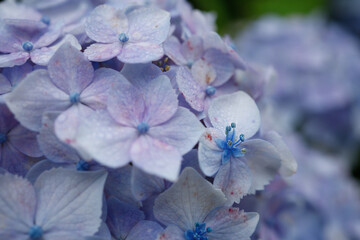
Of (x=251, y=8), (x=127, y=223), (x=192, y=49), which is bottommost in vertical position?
(x=251, y=8)

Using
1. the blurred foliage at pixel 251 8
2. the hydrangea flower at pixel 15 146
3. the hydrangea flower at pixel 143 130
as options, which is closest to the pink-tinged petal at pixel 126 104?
the hydrangea flower at pixel 143 130

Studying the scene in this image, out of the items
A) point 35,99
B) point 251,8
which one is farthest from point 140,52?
point 251,8

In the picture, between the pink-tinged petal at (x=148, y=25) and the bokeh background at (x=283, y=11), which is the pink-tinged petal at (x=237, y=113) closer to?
the pink-tinged petal at (x=148, y=25)

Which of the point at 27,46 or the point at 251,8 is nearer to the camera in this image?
the point at 27,46

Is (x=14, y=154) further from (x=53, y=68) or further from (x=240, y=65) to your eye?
(x=240, y=65)

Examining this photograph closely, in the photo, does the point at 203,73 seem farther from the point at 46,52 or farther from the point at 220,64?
the point at 46,52

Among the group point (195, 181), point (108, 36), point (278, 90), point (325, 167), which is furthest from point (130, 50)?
point (278, 90)
